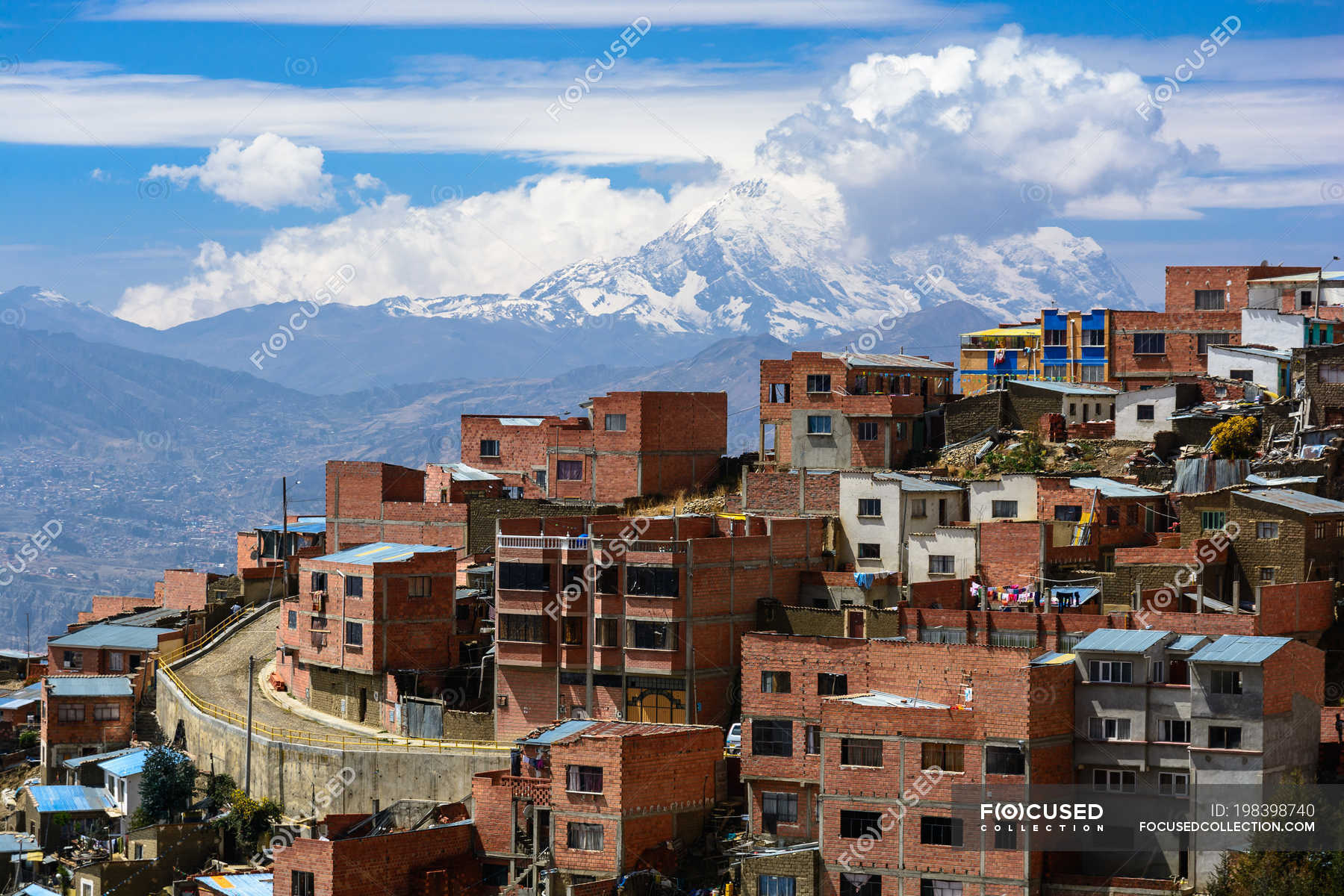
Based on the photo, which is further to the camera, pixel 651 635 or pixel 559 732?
pixel 651 635

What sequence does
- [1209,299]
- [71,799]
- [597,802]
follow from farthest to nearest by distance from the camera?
[1209,299], [71,799], [597,802]

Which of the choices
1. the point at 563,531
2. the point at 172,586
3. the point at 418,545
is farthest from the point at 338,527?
the point at 563,531

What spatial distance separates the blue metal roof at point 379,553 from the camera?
→ 6469cm

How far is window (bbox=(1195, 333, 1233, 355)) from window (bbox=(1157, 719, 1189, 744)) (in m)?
30.6

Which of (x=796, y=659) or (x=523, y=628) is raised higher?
(x=523, y=628)

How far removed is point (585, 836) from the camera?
48.6 meters

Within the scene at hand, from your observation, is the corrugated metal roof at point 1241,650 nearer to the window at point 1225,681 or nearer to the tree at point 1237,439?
the window at point 1225,681

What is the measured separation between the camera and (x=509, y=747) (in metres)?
56.1

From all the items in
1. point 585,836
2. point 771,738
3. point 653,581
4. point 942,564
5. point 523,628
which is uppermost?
point 942,564

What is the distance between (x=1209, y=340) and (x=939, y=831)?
34178 millimetres

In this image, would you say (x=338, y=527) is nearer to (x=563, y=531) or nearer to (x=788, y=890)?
(x=563, y=531)

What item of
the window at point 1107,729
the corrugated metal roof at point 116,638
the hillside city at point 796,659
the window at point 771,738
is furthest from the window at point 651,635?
the corrugated metal roof at point 116,638

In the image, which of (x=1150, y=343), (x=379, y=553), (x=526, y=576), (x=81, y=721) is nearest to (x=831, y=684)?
(x=526, y=576)

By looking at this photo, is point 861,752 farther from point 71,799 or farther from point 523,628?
point 71,799
